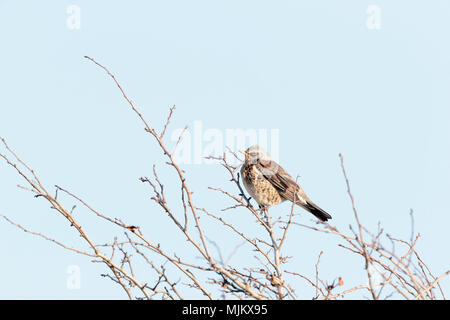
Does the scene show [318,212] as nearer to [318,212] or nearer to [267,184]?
[318,212]

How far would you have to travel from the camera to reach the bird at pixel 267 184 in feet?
23.5

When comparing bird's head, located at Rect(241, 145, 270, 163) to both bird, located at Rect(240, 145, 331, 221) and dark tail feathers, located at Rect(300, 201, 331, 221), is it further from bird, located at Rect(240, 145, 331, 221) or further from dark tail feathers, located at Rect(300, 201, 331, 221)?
dark tail feathers, located at Rect(300, 201, 331, 221)

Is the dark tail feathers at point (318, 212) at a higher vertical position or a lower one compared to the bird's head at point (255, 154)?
lower

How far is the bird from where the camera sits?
7.17 m

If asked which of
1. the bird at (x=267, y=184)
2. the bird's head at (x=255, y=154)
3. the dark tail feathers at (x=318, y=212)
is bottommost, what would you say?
the dark tail feathers at (x=318, y=212)

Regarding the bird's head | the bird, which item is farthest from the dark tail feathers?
the bird's head

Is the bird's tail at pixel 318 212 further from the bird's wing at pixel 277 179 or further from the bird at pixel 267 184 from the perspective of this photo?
the bird's wing at pixel 277 179

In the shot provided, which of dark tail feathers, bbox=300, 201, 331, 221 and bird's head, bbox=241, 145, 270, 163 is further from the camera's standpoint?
bird's head, bbox=241, 145, 270, 163

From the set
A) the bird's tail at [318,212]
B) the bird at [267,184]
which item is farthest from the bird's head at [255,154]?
the bird's tail at [318,212]

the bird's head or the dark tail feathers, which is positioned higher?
the bird's head
